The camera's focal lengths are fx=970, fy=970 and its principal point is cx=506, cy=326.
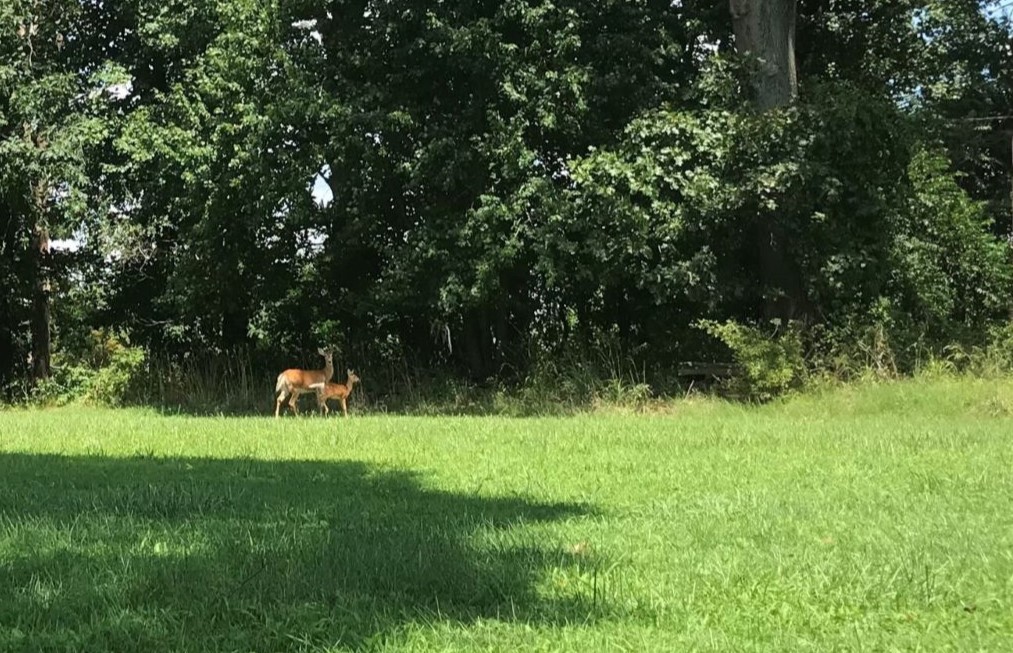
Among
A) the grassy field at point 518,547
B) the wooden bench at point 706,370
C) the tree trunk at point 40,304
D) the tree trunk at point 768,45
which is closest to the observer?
the grassy field at point 518,547

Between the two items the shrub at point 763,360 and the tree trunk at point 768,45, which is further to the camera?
the tree trunk at point 768,45

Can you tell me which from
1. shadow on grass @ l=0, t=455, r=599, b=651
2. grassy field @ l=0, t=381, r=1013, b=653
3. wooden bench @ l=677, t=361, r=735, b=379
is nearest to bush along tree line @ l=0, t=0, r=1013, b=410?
wooden bench @ l=677, t=361, r=735, b=379

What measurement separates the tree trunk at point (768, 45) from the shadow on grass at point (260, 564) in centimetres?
1189

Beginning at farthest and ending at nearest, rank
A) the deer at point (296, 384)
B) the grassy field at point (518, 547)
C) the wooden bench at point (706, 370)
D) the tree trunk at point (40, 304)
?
the tree trunk at point (40, 304), the wooden bench at point (706, 370), the deer at point (296, 384), the grassy field at point (518, 547)

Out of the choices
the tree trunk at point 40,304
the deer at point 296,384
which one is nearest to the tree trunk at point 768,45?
the deer at point 296,384

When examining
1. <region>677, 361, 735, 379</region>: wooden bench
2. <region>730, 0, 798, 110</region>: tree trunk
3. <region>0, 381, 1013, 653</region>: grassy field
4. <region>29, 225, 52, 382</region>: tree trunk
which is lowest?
<region>0, 381, 1013, 653</region>: grassy field

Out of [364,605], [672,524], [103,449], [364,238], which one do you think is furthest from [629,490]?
[364,238]

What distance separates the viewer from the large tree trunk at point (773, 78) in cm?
1652

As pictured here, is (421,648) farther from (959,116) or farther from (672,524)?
(959,116)

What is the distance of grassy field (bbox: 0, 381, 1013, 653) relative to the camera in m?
3.74

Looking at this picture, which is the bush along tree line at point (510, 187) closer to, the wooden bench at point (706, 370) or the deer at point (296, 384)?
the wooden bench at point (706, 370)

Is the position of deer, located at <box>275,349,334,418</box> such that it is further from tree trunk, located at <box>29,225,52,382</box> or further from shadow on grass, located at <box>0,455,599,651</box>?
tree trunk, located at <box>29,225,52,382</box>

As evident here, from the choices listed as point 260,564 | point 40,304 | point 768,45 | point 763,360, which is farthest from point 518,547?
point 40,304

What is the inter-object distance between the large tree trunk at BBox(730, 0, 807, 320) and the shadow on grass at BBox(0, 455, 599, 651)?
11263 mm
